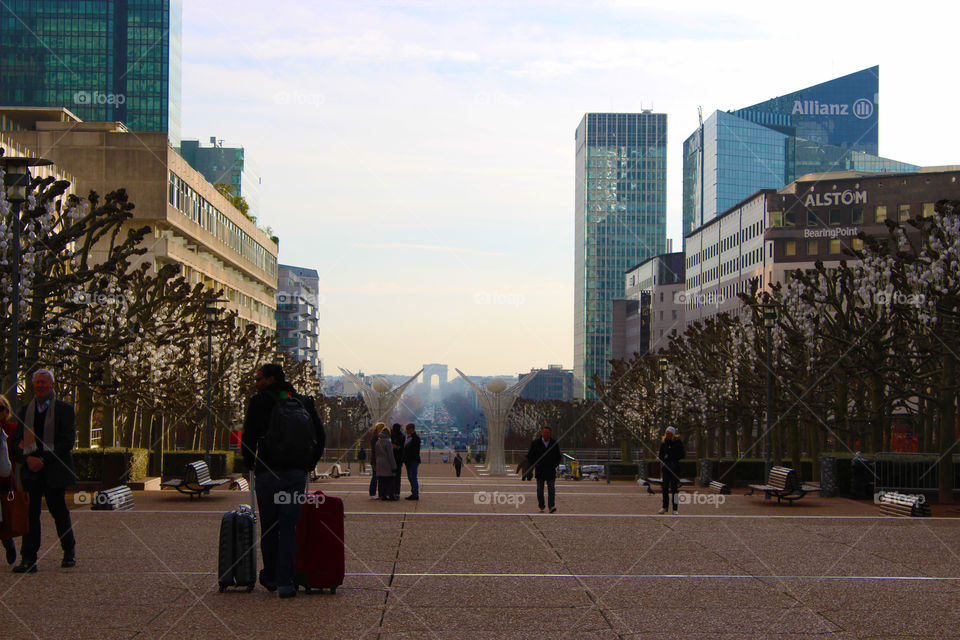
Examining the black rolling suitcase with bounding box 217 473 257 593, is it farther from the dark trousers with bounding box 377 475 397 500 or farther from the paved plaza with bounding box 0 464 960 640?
the dark trousers with bounding box 377 475 397 500

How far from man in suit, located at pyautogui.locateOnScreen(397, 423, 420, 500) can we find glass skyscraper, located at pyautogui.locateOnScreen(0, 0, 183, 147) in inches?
4821

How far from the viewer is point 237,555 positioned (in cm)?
1073

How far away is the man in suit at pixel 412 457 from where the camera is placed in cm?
2442

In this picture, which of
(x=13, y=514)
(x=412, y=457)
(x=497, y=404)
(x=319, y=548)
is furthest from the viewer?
(x=497, y=404)

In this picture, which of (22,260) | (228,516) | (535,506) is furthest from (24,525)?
(22,260)

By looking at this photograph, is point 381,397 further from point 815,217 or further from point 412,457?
point 815,217

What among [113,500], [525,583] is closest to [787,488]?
[113,500]

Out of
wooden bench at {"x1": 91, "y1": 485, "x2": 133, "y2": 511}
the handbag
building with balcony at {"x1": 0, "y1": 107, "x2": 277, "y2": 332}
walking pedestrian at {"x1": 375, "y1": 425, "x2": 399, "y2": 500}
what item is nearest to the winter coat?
walking pedestrian at {"x1": 375, "y1": 425, "x2": 399, "y2": 500}

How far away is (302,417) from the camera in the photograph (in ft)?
34.7

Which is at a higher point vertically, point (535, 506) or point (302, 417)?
point (302, 417)

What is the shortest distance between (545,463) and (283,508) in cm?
1139

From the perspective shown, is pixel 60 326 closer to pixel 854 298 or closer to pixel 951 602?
pixel 951 602

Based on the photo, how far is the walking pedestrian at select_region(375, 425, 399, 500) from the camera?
2356 cm

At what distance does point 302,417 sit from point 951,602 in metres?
5.99
